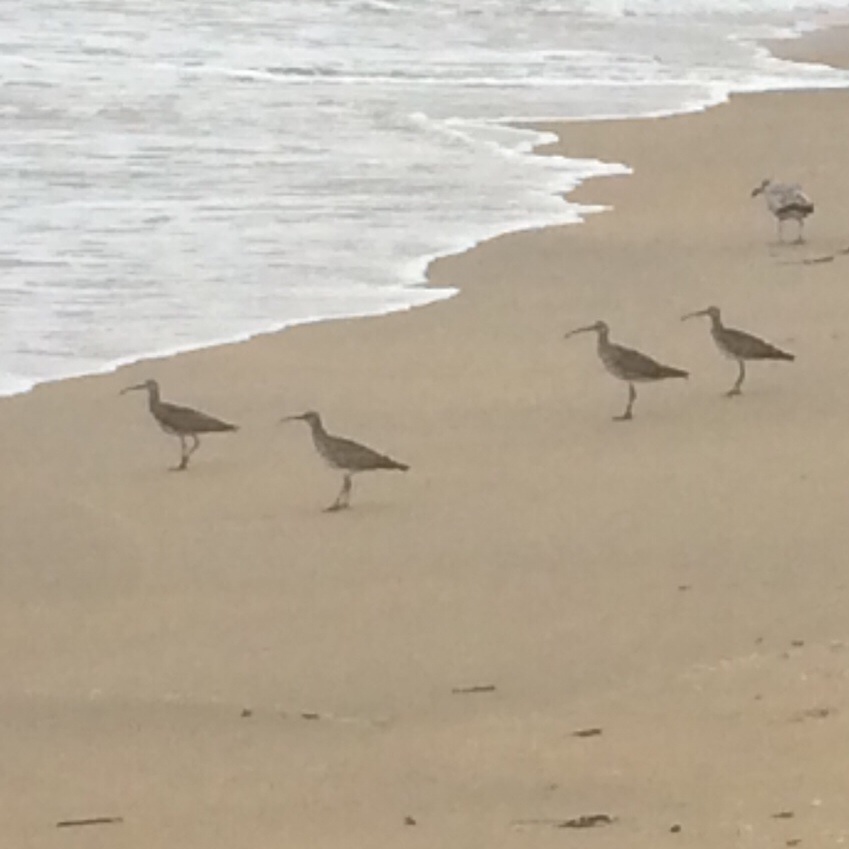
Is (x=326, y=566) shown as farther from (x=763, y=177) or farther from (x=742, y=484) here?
(x=763, y=177)

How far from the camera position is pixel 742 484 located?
7.17 metres

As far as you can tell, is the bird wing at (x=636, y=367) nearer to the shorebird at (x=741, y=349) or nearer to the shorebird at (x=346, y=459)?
the shorebird at (x=741, y=349)

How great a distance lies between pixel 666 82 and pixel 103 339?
1311cm

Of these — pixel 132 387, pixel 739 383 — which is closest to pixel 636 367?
pixel 739 383

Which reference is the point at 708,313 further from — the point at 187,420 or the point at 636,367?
the point at 187,420

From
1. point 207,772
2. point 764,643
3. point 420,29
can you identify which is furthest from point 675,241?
point 420,29

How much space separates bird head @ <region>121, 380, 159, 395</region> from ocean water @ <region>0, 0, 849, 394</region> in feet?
1.38

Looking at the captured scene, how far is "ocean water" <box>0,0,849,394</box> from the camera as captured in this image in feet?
35.4

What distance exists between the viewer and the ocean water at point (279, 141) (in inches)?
425

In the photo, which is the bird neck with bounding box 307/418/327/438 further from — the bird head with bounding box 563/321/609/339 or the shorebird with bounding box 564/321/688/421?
the bird head with bounding box 563/321/609/339

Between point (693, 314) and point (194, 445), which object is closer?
point (194, 445)

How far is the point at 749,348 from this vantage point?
8703mm

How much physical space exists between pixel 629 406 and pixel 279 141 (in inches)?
343

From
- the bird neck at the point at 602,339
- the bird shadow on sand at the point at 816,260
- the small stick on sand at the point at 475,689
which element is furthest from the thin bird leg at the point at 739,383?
the small stick on sand at the point at 475,689
